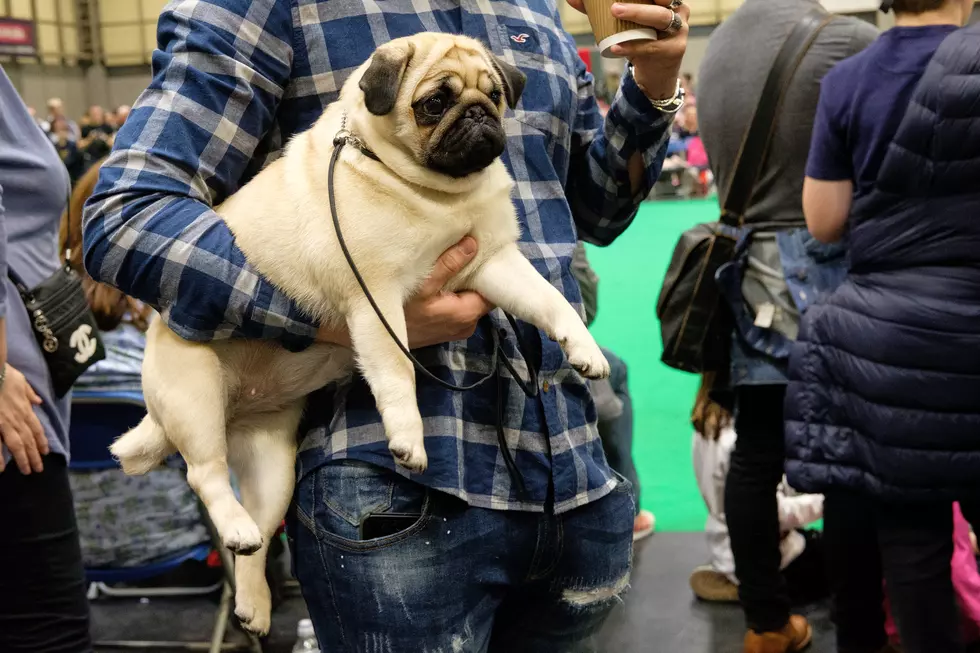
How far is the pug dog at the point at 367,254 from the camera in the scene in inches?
47.4

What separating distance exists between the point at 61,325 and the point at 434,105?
1.18 m

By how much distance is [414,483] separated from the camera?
1.22 meters

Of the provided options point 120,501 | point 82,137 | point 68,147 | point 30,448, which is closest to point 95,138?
point 68,147

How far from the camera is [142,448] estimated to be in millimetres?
1401

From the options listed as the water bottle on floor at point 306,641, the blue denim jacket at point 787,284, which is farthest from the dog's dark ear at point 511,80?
the water bottle on floor at point 306,641

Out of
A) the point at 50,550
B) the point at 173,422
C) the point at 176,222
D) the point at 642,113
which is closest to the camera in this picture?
the point at 176,222

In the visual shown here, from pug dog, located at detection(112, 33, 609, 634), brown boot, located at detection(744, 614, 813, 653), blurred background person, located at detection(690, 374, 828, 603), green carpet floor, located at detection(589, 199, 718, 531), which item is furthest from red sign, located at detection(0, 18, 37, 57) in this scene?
pug dog, located at detection(112, 33, 609, 634)

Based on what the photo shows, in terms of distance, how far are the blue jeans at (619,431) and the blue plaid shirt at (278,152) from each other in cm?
222

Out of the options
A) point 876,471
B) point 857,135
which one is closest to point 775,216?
point 857,135

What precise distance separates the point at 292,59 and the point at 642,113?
0.52m

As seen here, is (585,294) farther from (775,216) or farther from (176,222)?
(176,222)

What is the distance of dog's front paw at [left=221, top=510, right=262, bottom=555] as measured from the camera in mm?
1274

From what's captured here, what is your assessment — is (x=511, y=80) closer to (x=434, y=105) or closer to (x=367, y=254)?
(x=434, y=105)

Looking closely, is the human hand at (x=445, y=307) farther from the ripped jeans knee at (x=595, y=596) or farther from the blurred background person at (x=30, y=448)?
the blurred background person at (x=30, y=448)
